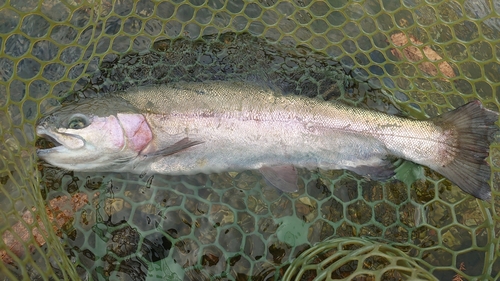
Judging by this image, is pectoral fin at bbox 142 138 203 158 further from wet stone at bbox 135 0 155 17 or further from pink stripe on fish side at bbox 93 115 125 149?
wet stone at bbox 135 0 155 17

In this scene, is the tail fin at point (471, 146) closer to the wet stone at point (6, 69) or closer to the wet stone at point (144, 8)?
the wet stone at point (144, 8)

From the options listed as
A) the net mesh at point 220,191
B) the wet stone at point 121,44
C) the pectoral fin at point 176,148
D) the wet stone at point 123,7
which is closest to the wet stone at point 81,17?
the net mesh at point 220,191

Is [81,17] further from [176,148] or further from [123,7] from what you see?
[176,148]

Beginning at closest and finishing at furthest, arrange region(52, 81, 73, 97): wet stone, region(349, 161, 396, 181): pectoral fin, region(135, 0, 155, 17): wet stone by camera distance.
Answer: region(349, 161, 396, 181): pectoral fin, region(52, 81, 73, 97): wet stone, region(135, 0, 155, 17): wet stone

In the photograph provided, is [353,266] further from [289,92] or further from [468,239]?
[289,92]

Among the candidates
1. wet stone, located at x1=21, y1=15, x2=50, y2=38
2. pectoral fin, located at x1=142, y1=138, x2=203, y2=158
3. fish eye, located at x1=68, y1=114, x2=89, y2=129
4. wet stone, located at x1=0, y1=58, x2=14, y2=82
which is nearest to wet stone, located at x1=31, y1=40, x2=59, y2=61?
wet stone, located at x1=21, y1=15, x2=50, y2=38

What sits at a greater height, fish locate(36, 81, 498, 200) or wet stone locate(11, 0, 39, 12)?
wet stone locate(11, 0, 39, 12)
